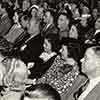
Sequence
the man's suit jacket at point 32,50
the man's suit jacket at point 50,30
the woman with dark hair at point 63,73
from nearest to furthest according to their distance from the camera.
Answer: the woman with dark hair at point 63,73
the man's suit jacket at point 32,50
the man's suit jacket at point 50,30

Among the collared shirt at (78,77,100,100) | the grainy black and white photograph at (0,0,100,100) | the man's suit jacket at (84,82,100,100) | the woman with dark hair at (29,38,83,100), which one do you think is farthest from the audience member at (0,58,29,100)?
the woman with dark hair at (29,38,83,100)

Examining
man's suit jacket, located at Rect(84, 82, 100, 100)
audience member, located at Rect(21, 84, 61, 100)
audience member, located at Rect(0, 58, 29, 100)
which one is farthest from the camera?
man's suit jacket, located at Rect(84, 82, 100, 100)

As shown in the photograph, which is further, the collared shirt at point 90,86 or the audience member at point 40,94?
the collared shirt at point 90,86

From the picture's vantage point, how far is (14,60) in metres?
2.63

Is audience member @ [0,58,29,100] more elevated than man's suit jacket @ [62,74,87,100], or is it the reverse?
audience member @ [0,58,29,100]

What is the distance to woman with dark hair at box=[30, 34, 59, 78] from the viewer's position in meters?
5.18

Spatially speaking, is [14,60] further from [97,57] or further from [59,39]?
[59,39]

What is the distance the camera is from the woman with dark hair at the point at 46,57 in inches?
204

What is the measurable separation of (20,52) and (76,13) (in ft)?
6.72

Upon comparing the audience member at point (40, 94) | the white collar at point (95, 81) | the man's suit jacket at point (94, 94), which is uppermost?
the audience member at point (40, 94)

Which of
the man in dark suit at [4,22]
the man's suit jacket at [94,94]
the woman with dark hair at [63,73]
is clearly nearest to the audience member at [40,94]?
the man's suit jacket at [94,94]

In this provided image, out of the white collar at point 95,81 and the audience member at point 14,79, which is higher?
the audience member at point 14,79

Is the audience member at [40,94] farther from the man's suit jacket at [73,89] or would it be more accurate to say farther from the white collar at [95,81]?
the man's suit jacket at [73,89]

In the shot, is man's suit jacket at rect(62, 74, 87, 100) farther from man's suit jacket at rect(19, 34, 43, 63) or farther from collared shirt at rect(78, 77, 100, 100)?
man's suit jacket at rect(19, 34, 43, 63)
